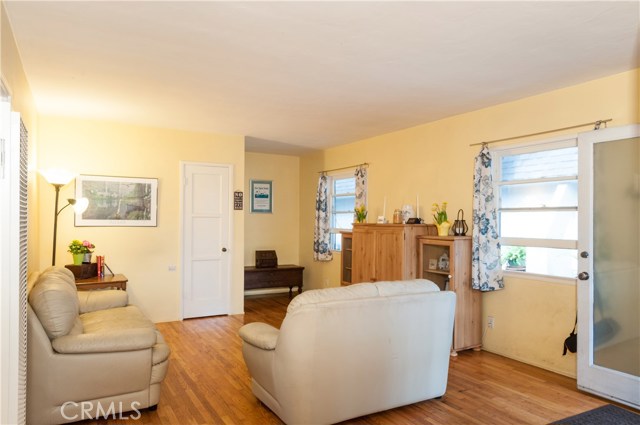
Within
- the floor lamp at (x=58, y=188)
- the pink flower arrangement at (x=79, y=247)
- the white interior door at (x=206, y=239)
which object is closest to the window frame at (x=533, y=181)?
the white interior door at (x=206, y=239)

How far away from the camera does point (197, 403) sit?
3166mm

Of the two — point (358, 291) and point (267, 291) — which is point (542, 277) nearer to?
point (358, 291)

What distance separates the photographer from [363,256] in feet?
18.2

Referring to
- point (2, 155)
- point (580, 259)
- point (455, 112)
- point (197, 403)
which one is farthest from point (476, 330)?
point (2, 155)

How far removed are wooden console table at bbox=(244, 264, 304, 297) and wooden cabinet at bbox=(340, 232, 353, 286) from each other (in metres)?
1.33

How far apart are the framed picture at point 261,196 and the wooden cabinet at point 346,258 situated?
1.99 m

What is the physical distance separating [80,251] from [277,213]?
12.1 ft

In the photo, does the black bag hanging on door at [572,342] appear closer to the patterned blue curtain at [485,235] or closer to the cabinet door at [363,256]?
the patterned blue curtain at [485,235]

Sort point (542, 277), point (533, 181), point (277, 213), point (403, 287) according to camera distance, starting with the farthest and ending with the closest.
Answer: point (277, 213), point (533, 181), point (542, 277), point (403, 287)

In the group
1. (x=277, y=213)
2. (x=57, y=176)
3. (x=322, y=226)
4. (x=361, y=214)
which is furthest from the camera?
(x=277, y=213)

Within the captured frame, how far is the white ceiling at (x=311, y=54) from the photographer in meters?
2.48

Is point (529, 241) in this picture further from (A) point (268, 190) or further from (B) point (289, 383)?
(A) point (268, 190)

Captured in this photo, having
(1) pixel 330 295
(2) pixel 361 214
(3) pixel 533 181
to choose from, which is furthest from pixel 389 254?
(1) pixel 330 295

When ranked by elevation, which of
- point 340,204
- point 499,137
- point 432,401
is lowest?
point 432,401
